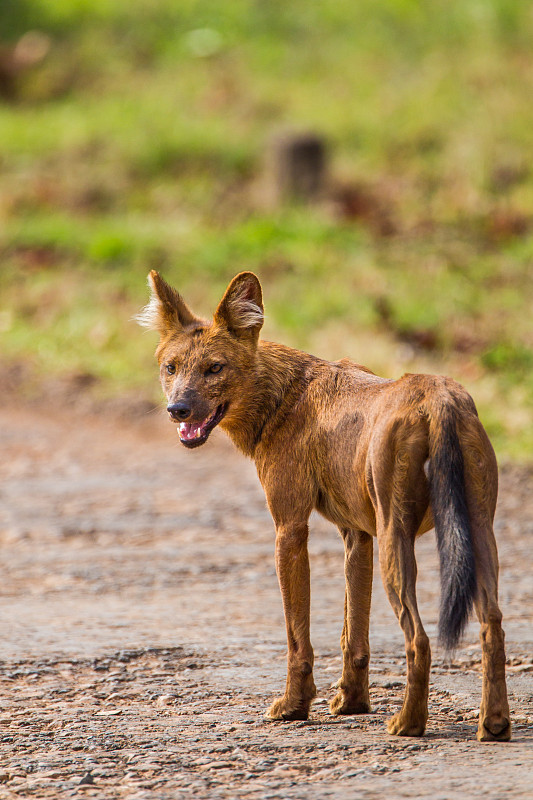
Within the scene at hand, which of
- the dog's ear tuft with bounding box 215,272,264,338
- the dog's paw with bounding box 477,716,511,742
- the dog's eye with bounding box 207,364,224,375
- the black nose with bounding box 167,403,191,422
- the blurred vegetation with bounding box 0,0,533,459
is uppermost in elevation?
the blurred vegetation with bounding box 0,0,533,459

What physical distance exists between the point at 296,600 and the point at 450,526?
A: 3.01 ft

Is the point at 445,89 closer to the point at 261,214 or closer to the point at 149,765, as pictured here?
the point at 261,214

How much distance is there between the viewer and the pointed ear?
16.6ft

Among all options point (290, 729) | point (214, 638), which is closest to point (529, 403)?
point (214, 638)

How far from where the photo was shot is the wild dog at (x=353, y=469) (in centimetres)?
393

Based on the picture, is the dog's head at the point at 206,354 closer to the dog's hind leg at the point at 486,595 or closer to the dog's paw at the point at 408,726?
the dog's hind leg at the point at 486,595

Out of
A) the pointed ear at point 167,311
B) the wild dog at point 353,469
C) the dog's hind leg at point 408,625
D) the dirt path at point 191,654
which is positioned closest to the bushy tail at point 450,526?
the wild dog at point 353,469

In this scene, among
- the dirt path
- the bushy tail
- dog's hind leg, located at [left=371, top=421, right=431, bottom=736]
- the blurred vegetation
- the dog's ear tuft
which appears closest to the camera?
the dirt path

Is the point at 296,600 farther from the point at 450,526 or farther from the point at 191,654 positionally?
the point at 191,654

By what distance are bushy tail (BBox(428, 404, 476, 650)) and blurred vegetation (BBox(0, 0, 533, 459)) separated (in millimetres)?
5740

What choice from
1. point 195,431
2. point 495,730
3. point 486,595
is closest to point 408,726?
point 495,730

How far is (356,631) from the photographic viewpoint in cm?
460

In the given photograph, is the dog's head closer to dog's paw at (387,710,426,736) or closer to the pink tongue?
the pink tongue

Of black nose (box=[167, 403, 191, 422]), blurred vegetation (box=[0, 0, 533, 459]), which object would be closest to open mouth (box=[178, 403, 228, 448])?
black nose (box=[167, 403, 191, 422])
